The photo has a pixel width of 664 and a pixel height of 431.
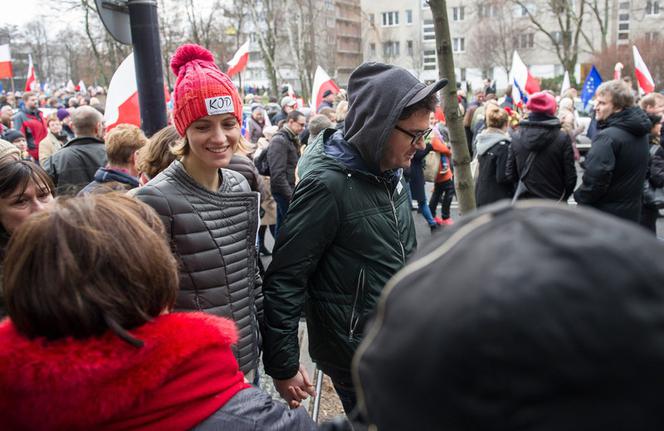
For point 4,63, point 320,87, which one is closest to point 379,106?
point 320,87

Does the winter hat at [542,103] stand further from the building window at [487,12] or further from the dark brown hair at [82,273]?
the building window at [487,12]

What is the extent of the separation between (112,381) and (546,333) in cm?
91

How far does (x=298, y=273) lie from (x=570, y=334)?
69.0 inches

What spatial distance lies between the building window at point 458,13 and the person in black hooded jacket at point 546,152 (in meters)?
64.5

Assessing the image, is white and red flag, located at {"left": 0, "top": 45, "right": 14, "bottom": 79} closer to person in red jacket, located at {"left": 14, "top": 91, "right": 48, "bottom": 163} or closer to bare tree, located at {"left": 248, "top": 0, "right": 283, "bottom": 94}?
person in red jacket, located at {"left": 14, "top": 91, "right": 48, "bottom": 163}

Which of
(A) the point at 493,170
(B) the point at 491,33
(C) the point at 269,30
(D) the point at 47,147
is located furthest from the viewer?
(B) the point at 491,33

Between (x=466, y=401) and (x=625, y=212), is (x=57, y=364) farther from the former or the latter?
(x=625, y=212)

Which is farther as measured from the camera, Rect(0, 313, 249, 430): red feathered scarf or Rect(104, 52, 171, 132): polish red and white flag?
Rect(104, 52, 171, 132): polish red and white flag

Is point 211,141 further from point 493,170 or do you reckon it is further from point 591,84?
point 591,84

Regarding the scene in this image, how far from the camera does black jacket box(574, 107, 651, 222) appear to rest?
496cm

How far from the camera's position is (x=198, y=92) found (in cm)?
253

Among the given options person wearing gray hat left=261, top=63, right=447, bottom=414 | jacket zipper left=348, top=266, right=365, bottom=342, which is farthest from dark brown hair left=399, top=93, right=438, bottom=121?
jacket zipper left=348, top=266, right=365, bottom=342

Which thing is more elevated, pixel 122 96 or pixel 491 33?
pixel 491 33

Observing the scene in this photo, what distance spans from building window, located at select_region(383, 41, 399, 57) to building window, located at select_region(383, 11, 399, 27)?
→ 2.29m
